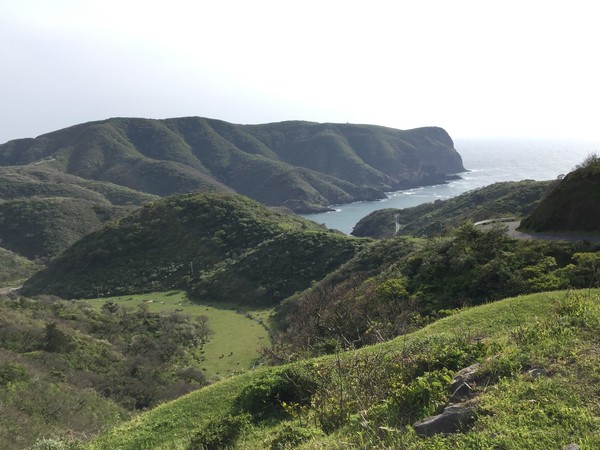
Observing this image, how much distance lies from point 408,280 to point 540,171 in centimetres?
17355

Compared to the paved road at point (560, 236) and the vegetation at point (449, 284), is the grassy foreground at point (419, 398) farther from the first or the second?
the paved road at point (560, 236)

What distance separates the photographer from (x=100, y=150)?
169 metres

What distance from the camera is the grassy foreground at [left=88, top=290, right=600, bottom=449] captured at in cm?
414

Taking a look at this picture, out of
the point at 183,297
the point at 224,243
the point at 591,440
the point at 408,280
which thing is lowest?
the point at 183,297

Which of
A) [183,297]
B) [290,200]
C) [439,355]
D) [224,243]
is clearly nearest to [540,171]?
[290,200]

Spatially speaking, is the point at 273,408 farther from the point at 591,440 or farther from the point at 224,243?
the point at 224,243

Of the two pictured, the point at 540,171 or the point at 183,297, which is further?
the point at 540,171

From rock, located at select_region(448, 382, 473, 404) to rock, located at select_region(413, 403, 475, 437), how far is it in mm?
475

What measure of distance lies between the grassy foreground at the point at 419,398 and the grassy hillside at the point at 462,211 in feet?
61.9

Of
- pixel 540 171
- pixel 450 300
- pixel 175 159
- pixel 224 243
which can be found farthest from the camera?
pixel 175 159

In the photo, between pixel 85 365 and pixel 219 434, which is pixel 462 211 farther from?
pixel 219 434

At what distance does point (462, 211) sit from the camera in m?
66.6

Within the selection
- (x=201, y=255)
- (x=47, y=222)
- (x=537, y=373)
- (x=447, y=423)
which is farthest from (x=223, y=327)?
(x=47, y=222)

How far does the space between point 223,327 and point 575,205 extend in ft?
95.2
